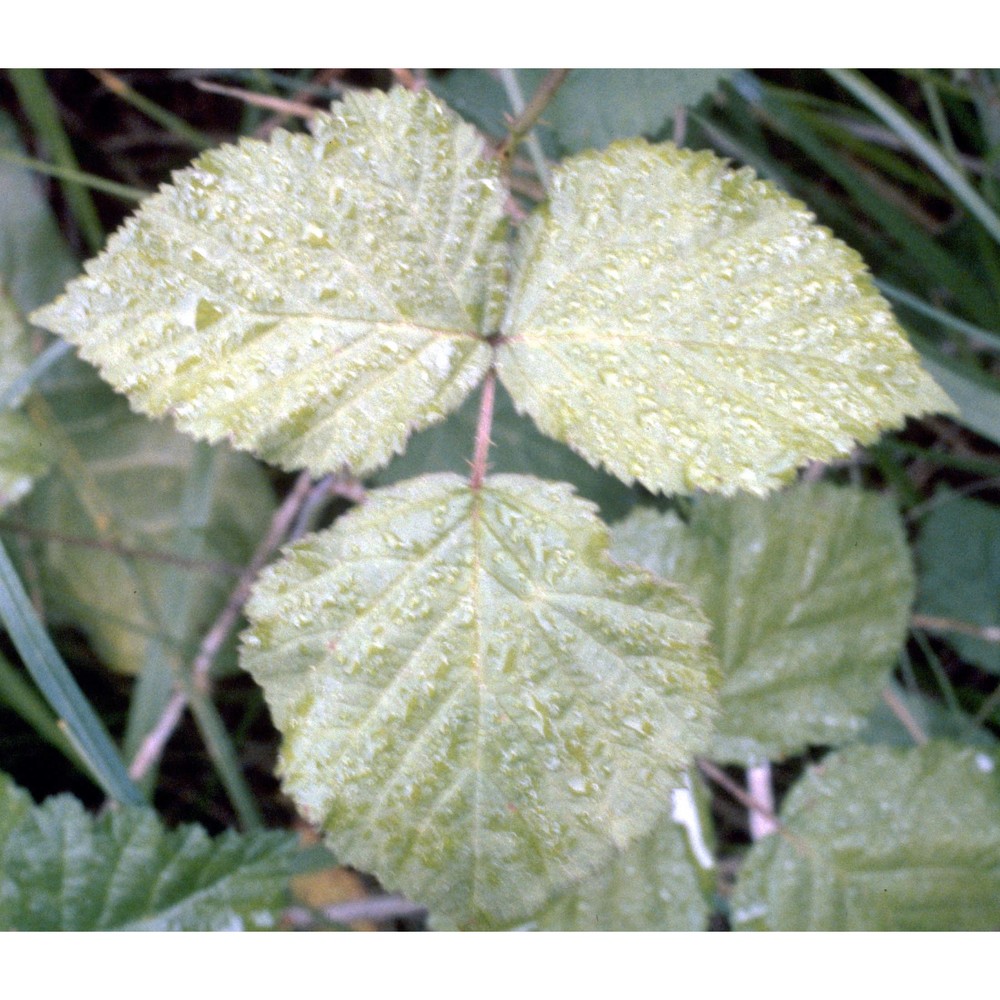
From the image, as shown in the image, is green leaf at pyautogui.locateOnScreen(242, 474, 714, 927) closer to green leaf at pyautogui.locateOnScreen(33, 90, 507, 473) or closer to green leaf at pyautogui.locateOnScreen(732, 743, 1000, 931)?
green leaf at pyautogui.locateOnScreen(33, 90, 507, 473)

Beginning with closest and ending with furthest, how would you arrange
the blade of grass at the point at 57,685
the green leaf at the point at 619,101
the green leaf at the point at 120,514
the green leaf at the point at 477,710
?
the green leaf at the point at 477,710 → the blade of grass at the point at 57,685 → the green leaf at the point at 619,101 → the green leaf at the point at 120,514

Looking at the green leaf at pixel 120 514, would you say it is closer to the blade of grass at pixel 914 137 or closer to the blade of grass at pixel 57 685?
the blade of grass at pixel 57 685

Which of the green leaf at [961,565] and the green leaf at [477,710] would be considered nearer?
the green leaf at [477,710]

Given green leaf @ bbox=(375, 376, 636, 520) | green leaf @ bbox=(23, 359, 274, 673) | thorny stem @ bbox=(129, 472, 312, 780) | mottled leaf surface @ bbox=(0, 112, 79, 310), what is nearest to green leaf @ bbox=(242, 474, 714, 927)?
green leaf @ bbox=(375, 376, 636, 520)

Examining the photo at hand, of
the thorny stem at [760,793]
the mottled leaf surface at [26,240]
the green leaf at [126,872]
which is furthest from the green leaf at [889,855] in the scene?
the mottled leaf surface at [26,240]

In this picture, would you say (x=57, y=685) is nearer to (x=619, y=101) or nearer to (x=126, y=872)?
(x=126, y=872)
